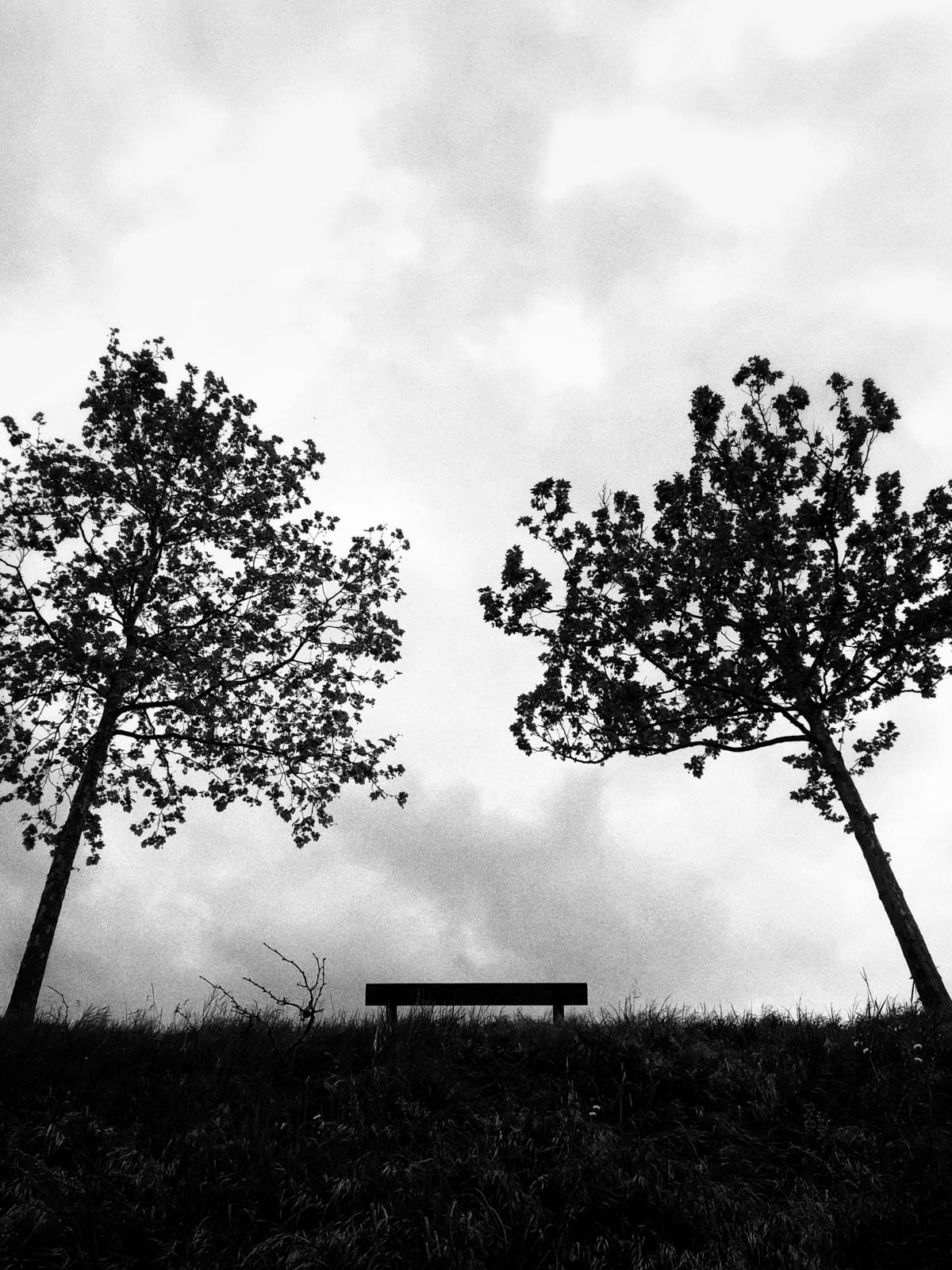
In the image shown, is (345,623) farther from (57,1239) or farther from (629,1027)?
(57,1239)

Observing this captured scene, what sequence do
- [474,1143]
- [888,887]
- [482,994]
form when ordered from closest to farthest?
[474,1143]
[482,994]
[888,887]

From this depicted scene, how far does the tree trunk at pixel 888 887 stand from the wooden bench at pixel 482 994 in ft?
17.9

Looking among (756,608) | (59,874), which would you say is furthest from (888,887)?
(59,874)

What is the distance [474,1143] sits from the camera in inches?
288

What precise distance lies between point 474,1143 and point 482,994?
3750 mm

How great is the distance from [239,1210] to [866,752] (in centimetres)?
1478

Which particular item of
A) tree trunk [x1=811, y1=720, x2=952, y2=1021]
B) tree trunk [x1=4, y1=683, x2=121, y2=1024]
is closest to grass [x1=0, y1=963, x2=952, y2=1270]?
tree trunk [x1=811, y1=720, x2=952, y2=1021]

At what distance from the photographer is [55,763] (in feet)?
49.4

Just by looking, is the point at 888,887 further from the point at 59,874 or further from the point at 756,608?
the point at 59,874

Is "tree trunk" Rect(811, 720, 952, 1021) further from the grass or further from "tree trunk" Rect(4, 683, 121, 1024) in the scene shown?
"tree trunk" Rect(4, 683, 121, 1024)

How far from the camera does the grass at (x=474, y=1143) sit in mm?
5879

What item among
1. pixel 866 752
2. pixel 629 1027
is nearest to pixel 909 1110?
pixel 629 1027

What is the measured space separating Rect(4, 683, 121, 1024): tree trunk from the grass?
161 inches

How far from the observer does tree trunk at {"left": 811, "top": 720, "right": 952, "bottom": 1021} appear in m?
12.8
